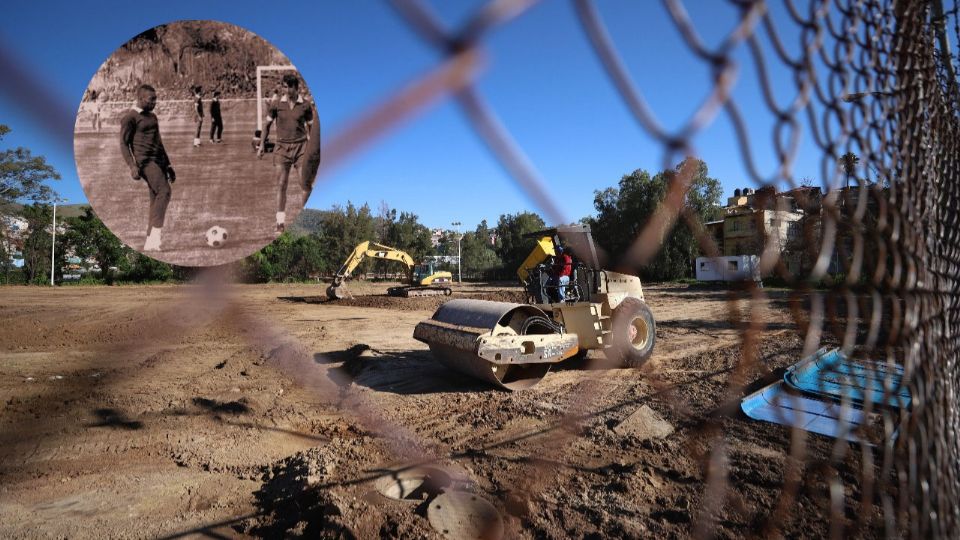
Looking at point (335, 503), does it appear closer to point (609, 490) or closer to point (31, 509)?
point (609, 490)

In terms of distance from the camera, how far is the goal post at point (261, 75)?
77 cm

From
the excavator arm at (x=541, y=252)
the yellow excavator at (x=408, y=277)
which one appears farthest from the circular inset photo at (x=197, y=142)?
the yellow excavator at (x=408, y=277)

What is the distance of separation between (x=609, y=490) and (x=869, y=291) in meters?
3.01

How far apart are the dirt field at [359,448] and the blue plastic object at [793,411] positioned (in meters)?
0.20

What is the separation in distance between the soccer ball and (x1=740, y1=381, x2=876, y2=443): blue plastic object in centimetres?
539

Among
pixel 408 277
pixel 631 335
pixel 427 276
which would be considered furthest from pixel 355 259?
pixel 631 335

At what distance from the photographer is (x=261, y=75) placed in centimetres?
77

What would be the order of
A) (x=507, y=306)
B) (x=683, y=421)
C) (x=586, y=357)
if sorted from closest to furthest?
(x=683, y=421)
(x=507, y=306)
(x=586, y=357)

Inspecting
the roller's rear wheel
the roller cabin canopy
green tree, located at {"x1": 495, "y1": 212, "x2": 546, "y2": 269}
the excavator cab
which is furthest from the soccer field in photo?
green tree, located at {"x1": 495, "y1": 212, "x2": 546, "y2": 269}

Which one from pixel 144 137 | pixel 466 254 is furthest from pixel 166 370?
pixel 466 254

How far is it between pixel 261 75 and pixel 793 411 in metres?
5.82

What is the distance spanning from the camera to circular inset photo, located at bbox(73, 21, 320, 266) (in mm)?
713

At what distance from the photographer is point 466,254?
47125 mm

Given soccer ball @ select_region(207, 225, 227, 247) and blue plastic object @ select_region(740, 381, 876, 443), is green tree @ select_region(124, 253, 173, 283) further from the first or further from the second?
blue plastic object @ select_region(740, 381, 876, 443)
